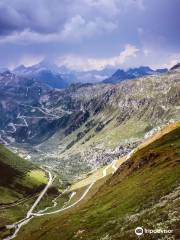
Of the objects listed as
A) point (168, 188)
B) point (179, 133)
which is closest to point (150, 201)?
point (168, 188)

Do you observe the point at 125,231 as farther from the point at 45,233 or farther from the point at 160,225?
the point at 45,233

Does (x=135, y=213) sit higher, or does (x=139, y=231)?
(x=139, y=231)

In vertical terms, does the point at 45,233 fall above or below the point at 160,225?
below

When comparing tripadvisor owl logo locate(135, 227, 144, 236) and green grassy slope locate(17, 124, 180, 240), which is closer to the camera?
tripadvisor owl logo locate(135, 227, 144, 236)

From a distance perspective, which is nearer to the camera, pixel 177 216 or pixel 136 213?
pixel 177 216

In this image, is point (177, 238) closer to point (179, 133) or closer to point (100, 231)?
point (100, 231)

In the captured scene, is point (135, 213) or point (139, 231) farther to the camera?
point (135, 213)

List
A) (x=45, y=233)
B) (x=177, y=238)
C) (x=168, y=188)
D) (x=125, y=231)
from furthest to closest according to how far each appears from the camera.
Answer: (x=45, y=233) → (x=168, y=188) → (x=125, y=231) → (x=177, y=238)

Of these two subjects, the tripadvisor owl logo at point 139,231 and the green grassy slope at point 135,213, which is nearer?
the tripadvisor owl logo at point 139,231

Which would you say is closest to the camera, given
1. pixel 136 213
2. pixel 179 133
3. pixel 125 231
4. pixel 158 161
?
pixel 125 231

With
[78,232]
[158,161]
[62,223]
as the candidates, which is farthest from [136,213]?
[158,161]
